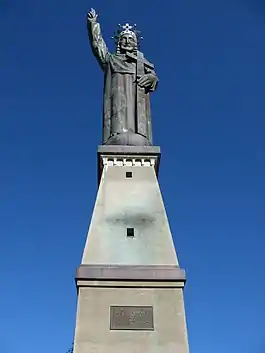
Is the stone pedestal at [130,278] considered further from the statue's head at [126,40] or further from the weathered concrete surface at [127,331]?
the statue's head at [126,40]

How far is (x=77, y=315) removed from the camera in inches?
647

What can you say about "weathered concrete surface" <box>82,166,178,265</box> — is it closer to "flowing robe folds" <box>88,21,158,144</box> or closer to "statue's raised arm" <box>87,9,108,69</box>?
"flowing robe folds" <box>88,21,158,144</box>

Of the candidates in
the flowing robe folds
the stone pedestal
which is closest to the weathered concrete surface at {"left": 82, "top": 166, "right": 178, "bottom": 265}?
the stone pedestal

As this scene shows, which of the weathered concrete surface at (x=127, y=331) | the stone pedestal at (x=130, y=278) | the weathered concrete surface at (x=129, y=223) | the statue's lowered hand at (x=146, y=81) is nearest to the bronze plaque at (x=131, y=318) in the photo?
the stone pedestal at (x=130, y=278)

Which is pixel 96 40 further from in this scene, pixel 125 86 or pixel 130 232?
pixel 130 232

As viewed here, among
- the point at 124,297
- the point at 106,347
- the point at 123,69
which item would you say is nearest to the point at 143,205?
the point at 124,297

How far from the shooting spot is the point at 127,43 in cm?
2497

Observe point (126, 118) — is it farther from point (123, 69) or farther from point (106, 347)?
point (106, 347)

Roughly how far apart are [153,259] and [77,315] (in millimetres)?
3243

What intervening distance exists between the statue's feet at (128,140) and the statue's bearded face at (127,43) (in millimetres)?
4879

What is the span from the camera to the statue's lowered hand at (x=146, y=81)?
24047mm

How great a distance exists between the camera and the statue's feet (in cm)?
2192

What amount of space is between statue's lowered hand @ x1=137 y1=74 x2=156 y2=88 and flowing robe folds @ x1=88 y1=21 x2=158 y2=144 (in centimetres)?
17

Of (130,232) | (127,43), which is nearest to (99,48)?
(127,43)
